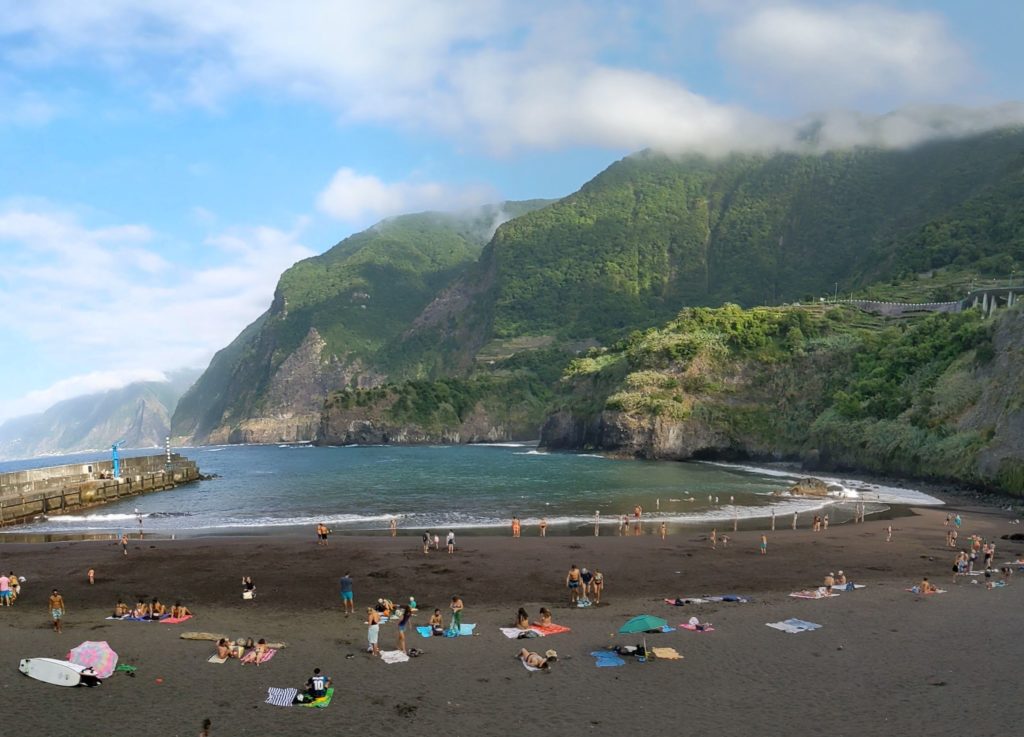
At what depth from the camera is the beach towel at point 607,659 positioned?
18969mm

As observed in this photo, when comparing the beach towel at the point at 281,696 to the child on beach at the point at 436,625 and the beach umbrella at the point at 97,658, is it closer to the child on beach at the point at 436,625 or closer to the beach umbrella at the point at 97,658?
the beach umbrella at the point at 97,658

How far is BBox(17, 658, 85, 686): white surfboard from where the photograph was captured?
17.2 meters

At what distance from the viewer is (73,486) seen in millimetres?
66938

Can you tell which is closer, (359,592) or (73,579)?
(359,592)

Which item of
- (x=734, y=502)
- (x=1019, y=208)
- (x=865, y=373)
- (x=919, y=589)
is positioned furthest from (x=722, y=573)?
→ (x=1019, y=208)

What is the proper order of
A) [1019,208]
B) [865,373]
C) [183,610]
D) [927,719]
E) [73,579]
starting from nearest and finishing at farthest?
[927,719] → [183,610] → [73,579] → [865,373] → [1019,208]

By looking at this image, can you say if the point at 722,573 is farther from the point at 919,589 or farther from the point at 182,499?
the point at 182,499

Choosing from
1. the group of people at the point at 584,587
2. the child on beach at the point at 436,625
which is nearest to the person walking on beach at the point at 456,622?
the child on beach at the point at 436,625

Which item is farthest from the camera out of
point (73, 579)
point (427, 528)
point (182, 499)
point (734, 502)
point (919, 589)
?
point (182, 499)

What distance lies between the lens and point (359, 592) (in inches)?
1099

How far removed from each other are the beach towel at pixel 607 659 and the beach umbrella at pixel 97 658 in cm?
1296

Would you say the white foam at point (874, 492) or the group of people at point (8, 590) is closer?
the group of people at point (8, 590)

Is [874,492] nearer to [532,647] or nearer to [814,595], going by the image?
[814,595]

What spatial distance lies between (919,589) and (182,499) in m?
65.2
